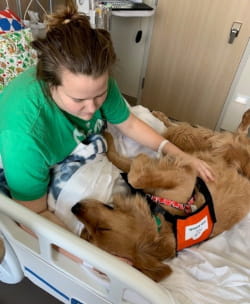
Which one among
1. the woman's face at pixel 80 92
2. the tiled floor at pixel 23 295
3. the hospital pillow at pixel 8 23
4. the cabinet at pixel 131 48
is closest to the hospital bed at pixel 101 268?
the tiled floor at pixel 23 295

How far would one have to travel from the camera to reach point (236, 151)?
4.67 feet

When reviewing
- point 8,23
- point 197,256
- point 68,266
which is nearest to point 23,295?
point 68,266

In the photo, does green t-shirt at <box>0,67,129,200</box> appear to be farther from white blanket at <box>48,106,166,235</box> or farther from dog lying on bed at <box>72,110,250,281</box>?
dog lying on bed at <box>72,110,250,281</box>

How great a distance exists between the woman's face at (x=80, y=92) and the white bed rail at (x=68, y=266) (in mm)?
352

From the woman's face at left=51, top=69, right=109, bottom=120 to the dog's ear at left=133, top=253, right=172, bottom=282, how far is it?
1.72 feet

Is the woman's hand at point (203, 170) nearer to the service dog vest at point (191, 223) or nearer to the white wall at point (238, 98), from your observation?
the service dog vest at point (191, 223)

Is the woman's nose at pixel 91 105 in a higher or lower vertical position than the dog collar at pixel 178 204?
higher

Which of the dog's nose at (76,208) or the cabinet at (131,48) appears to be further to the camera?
the cabinet at (131,48)

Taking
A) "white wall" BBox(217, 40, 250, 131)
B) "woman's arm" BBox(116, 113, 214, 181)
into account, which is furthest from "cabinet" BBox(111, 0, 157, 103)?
"woman's arm" BBox(116, 113, 214, 181)

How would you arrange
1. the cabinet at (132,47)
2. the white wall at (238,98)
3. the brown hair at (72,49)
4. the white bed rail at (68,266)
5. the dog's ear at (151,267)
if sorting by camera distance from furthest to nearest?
the cabinet at (132,47), the white wall at (238,98), the dog's ear at (151,267), the brown hair at (72,49), the white bed rail at (68,266)

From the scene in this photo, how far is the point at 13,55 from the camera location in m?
1.35

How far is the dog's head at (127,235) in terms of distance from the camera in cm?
92

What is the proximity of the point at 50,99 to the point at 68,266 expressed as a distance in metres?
0.56

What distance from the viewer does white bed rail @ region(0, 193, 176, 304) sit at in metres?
0.67
